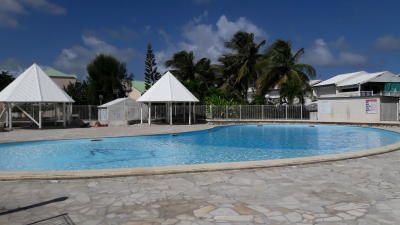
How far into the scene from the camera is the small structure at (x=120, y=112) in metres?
26.5

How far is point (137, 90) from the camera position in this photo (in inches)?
2409

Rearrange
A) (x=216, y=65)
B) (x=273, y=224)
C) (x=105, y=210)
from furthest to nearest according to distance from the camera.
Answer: (x=216, y=65) < (x=105, y=210) < (x=273, y=224)

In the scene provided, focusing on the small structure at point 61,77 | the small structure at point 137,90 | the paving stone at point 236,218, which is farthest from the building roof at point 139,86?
the paving stone at point 236,218

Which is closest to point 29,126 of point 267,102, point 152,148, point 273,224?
point 152,148

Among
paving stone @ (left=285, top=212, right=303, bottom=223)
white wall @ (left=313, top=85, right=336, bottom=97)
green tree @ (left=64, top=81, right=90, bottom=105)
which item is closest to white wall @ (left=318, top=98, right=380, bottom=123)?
white wall @ (left=313, top=85, right=336, bottom=97)

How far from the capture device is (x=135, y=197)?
17.4 feet

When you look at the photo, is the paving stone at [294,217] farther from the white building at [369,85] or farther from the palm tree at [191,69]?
the white building at [369,85]

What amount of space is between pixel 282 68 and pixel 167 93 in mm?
12284

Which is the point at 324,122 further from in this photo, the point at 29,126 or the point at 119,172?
the point at 119,172

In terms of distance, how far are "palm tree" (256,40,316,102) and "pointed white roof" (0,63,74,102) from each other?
1713 cm

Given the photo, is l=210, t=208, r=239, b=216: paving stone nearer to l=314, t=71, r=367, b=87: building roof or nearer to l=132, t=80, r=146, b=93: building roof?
l=314, t=71, r=367, b=87: building roof

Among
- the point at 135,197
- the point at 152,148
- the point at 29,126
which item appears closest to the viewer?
the point at 135,197

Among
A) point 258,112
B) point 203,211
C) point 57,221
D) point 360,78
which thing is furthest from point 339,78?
point 57,221

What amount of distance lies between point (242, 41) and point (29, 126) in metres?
20.6
